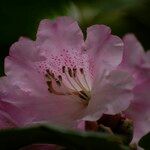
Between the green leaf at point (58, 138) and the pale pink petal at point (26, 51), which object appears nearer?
the green leaf at point (58, 138)

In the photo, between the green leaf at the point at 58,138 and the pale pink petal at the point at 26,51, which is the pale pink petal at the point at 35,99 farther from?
the green leaf at the point at 58,138

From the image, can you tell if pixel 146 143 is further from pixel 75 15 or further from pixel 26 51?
pixel 75 15

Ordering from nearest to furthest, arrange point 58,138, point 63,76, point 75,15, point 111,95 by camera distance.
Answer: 1. point 58,138
2. point 111,95
3. point 63,76
4. point 75,15

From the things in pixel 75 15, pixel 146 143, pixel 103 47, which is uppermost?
pixel 103 47

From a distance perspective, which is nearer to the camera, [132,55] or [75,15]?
[132,55]

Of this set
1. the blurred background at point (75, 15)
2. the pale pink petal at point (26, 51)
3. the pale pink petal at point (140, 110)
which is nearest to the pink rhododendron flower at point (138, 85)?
the pale pink petal at point (140, 110)

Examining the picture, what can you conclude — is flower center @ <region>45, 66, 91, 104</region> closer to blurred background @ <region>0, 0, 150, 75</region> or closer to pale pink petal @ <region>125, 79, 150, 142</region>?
pale pink petal @ <region>125, 79, 150, 142</region>

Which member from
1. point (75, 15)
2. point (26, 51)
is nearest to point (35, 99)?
point (26, 51)
